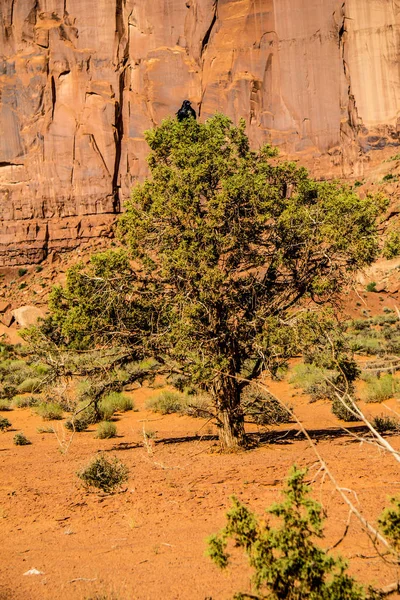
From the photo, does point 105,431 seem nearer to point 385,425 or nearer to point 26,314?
point 385,425

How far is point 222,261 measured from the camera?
31.2ft

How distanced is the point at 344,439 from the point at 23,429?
864 centimetres

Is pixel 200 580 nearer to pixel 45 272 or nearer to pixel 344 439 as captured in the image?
pixel 344 439

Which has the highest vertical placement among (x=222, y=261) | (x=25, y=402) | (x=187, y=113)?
(x=187, y=113)

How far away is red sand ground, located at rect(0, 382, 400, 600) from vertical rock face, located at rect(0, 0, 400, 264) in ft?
161

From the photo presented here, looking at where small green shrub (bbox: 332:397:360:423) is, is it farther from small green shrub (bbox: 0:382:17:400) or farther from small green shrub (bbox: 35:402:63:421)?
small green shrub (bbox: 0:382:17:400)

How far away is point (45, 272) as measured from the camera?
55969 mm

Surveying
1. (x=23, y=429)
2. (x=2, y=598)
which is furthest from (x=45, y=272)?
(x=2, y=598)

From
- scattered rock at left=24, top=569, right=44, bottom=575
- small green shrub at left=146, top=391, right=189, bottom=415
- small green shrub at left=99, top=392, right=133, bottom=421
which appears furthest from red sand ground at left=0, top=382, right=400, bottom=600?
small green shrub at left=99, top=392, right=133, bottom=421

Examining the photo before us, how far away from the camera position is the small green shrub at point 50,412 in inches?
642

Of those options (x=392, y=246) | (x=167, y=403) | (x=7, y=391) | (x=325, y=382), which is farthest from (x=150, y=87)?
(x=392, y=246)

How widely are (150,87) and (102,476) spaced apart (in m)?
55.7

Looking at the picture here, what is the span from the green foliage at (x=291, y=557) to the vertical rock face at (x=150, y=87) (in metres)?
55.2

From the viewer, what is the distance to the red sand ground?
4.34 metres
